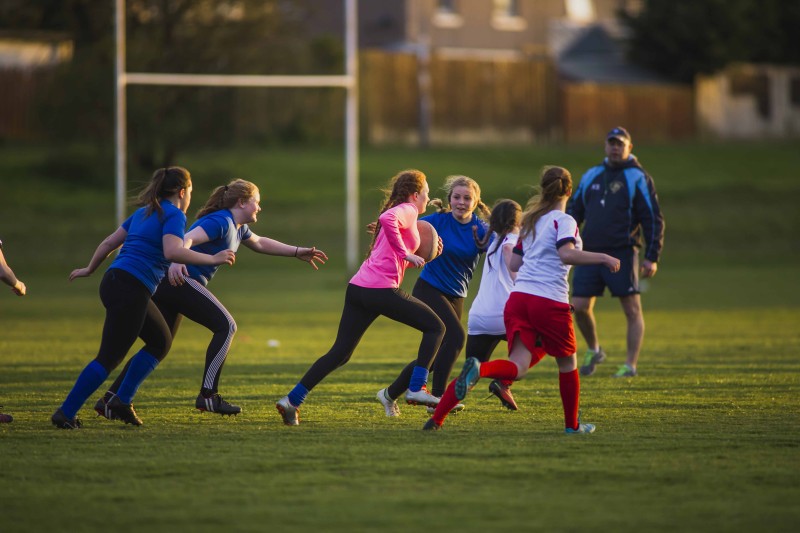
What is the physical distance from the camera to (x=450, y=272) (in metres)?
8.90

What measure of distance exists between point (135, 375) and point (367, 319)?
5.00 feet

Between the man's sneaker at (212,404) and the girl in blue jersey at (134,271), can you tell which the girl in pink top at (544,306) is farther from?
the girl in blue jersey at (134,271)

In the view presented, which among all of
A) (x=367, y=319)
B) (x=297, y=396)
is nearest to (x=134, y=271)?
(x=297, y=396)

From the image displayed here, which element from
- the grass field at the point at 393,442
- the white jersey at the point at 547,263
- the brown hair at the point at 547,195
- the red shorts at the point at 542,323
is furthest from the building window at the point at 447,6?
the red shorts at the point at 542,323

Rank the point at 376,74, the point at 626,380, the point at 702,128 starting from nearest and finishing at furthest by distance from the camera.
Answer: the point at 626,380 → the point at 376,74 → the point at 702,128

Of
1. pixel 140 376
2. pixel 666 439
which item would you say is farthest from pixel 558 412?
pixel 140 376

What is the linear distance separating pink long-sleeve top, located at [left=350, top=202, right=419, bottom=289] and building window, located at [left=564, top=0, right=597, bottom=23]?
41615 mm

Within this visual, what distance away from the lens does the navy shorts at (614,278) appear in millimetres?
11258

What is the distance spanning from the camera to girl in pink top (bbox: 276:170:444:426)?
8164mm

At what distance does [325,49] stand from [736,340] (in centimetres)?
2853

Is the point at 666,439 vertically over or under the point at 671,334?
over

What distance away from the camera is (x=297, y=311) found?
1831cm

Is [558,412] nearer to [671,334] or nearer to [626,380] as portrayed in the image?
[626,380]

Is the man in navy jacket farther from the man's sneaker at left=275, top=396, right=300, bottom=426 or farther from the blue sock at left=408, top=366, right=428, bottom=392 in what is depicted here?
the man's sneaker at left=275, top=396, right=300, bottom=426
